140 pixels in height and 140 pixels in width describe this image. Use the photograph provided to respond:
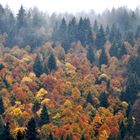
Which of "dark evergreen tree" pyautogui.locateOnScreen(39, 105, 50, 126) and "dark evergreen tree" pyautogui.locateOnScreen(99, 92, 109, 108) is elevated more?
"dark evergreen tree" pyautogui.locateOnScreen(99, 92, 109, 108)

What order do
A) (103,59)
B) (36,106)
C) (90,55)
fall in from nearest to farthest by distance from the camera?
(36,106), (103,59), (90,55)

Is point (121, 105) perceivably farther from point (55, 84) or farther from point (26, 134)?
point (26, 134)

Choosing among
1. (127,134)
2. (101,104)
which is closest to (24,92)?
(101,104)

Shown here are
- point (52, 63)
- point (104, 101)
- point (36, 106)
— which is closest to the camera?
point (36, 106)

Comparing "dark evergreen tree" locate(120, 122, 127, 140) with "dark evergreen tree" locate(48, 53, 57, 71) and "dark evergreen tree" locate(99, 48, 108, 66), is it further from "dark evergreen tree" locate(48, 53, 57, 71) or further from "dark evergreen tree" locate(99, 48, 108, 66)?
"dark evergreen tree" locate(99, 48, 108, 66)

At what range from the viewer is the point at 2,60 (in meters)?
173

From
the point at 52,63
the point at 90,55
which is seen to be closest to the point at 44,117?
the point at 52,63

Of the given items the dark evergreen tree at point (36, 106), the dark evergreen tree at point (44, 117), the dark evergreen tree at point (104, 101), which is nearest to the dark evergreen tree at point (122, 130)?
the dark evergreen tree at point (104, 101)

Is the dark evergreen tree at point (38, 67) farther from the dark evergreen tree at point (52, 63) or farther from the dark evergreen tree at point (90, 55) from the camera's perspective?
the dark evergreen tree at point (90, 55)

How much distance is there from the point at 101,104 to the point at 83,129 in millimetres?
19987

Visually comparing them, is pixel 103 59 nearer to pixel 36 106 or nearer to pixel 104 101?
pixel 104 101

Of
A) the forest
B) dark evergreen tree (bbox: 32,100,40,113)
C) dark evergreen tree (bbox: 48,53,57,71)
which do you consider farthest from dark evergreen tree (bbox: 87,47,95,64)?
→ dark evergreen tree (bbox: 32,100,40,113)

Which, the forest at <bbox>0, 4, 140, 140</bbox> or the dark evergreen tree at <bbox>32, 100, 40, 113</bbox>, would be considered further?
the dark evergreen tree at <bbox>32, 100, 40, 113</bbox>

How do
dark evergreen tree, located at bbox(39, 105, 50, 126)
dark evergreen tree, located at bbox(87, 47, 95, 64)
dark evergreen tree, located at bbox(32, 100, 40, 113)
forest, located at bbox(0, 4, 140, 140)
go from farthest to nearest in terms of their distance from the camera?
dark evergreen tree, located at bbox(87, 47, 95, 64), dark evergreen tree, located at bbox(32, 100, 40, 113), dark evergreen tree, located at bbox(39, 105, 50, 126), forest, located at bbox(0, 4, 140, 140)
